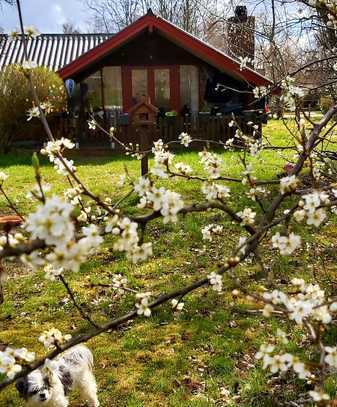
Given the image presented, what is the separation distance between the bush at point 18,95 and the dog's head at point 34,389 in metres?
11.1

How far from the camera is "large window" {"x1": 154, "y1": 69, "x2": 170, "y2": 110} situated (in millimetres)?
16203

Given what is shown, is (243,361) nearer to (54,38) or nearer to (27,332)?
(27,332)

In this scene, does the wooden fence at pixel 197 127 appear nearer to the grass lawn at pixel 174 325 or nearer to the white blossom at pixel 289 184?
the grass lawn at pixel 174 325

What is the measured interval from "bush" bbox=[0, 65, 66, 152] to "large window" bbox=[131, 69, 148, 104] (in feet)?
8.67

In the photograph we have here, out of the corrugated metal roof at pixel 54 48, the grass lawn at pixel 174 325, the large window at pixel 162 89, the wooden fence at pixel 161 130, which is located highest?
the corrugated metal roof at pixel 54 48

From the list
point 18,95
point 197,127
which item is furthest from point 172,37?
point 18,95

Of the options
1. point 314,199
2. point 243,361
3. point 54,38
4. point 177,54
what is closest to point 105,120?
point 177,54

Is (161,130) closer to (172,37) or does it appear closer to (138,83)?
(138,83)

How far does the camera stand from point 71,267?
4.04 ft

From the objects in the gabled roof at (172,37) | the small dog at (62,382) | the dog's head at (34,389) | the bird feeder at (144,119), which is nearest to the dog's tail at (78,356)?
the small dog at (62,382)

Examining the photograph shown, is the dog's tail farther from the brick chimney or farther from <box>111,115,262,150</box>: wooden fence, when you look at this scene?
<box>111,115,262,150</box>: wooden fence

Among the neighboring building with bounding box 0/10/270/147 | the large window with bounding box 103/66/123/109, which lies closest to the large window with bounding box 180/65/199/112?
the neighboring building with bounding box 0/10/270/147

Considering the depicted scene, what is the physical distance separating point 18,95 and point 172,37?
4.78 m

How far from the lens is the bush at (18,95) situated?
13.7 metres
